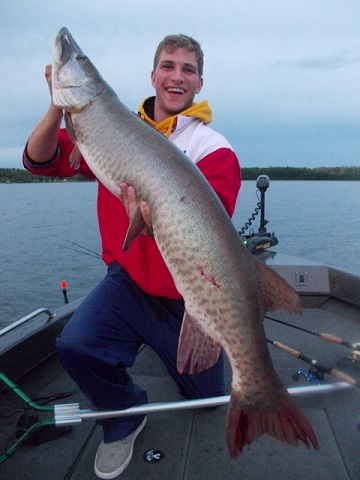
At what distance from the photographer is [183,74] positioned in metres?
3.29

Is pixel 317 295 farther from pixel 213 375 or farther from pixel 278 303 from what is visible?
pixel 278 303

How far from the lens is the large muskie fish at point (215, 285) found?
2.21m

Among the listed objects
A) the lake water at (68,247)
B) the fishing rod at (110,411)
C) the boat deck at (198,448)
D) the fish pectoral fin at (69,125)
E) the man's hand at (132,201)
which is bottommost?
the lake water at (68,247)

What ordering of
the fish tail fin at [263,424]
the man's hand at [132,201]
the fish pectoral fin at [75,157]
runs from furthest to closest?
the fish pectoral fin at [75,157], the man's hand at [132,201], the fish tail fin at [263,424]

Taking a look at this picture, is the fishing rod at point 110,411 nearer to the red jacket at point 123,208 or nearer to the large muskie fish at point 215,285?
the large muskie fish at point 215,285

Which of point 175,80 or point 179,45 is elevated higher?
point 179,45

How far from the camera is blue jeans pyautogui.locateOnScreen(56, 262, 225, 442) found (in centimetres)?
284

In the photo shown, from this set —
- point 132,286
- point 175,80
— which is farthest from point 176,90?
point 132,286

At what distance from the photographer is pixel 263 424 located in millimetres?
2201

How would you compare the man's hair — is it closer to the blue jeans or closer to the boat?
the blue jeans

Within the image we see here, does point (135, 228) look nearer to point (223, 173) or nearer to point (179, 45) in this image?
point (223, 173)

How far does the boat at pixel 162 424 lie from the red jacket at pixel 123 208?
2.90 feet

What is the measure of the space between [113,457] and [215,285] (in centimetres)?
139

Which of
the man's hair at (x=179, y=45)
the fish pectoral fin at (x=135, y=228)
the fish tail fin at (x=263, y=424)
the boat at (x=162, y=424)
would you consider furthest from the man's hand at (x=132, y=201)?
the man's hair at (x=179, y=45)
